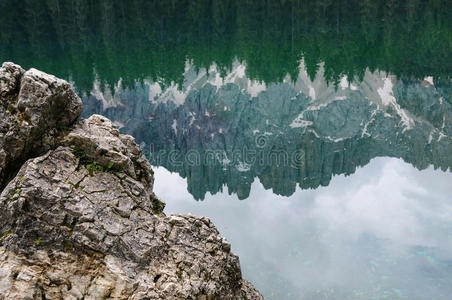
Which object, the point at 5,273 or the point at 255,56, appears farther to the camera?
the point at 255,56

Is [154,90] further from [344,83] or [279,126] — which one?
[344,83]

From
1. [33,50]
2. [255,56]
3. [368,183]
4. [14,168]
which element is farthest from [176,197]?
[33,50]

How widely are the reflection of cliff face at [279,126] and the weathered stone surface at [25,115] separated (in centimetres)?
1302

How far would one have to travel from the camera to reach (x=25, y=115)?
5855mm

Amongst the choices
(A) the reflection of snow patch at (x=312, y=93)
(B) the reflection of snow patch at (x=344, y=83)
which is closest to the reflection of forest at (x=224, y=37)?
(B) the reflection of snow patch at (x=344, y=83)

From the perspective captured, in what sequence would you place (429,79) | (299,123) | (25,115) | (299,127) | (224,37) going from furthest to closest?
1. (224,37)
2. (429,79)
3. (299,123)
4. (299,127)
5. (25,115)

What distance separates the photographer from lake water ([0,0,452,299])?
15.4 m

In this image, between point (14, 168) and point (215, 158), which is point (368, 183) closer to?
point (215, 158)

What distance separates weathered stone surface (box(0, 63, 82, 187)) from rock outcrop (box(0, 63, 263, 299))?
13mm

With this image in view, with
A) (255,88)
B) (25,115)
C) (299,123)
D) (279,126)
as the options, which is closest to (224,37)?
(255,88)

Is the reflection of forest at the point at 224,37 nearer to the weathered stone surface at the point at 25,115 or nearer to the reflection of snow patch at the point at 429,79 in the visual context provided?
the reflection of snow patch at the point at 429,79

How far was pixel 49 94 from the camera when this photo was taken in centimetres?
601

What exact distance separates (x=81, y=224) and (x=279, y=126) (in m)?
24.3

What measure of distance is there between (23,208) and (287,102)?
1242 inches
